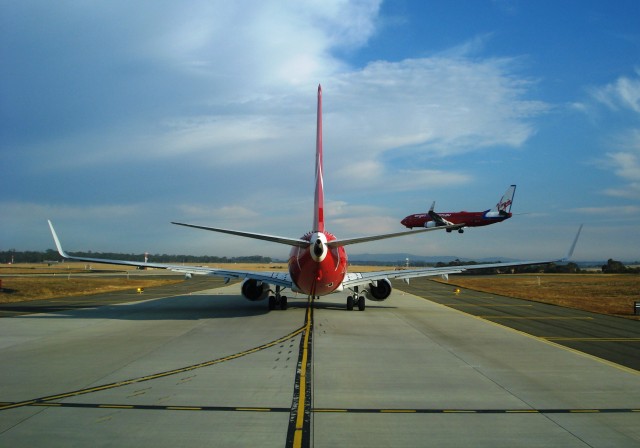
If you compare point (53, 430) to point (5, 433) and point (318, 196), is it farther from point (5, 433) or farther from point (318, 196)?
point (318, 196)

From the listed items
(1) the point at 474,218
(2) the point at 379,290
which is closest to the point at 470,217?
(1) the point at 474,218

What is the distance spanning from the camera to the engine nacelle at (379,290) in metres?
30.6

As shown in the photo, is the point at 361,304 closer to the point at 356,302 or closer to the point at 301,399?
the point at 356,302

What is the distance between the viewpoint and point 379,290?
30875 millimetres

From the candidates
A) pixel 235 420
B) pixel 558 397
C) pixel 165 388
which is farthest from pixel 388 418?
pixel 165 388

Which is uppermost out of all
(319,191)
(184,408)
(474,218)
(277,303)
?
(474,218)

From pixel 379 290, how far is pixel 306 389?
20047mm

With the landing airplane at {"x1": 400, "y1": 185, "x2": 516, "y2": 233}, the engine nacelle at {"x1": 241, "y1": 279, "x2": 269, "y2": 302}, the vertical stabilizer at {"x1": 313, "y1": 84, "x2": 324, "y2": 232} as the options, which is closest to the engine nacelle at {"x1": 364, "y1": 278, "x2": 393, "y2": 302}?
the engine nacelle at {"x1": 241, "y1": 279, "x2": 269, "y2": 302}

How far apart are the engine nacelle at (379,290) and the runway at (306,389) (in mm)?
9468

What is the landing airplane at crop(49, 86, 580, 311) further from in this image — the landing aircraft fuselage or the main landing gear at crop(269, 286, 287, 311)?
the landing aircraft fuselage

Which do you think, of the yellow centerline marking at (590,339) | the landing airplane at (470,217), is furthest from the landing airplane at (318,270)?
the landing airplane at (470,217)

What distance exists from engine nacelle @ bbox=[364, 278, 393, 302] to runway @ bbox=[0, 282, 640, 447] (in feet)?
31.1

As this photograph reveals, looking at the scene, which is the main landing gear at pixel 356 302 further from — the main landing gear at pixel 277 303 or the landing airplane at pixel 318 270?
the main landing gear at pixel 277 303

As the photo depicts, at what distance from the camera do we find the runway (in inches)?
327
